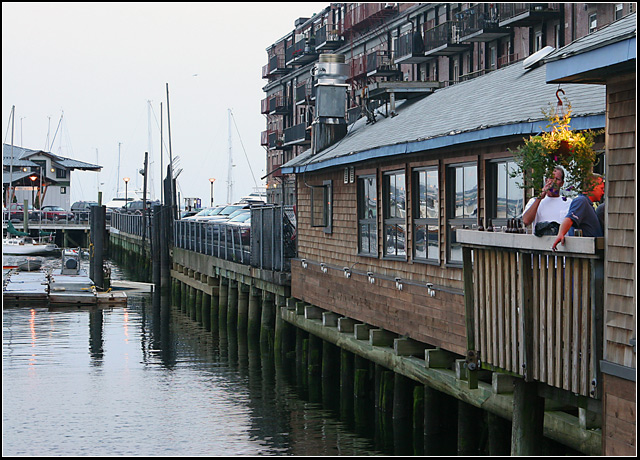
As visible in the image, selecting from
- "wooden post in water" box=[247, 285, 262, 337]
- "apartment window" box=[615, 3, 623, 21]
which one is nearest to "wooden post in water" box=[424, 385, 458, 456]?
"wooden post in water" box=[247, 285, 262, 337]

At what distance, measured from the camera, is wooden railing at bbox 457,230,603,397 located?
908 cm

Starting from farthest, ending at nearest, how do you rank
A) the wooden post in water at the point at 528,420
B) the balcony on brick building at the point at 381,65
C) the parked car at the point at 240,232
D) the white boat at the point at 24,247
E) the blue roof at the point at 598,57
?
the white boat at the point at 24,247 < the balcony on brick building at the point at 381,65 < the parked car at the point at 240,232 < the wooden post in water at the point at 528,420 < the blue roof at the point at 598,57

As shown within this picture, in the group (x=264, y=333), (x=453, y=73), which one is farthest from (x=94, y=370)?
(x=453, y=73)

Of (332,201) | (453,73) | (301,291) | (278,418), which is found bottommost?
(278,418)

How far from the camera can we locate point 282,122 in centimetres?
8862

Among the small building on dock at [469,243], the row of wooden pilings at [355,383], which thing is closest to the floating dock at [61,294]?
the row of wooden pilings at [355,383]

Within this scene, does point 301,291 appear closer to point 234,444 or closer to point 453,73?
point 234,444

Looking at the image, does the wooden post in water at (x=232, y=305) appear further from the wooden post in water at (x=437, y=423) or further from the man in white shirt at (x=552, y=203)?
the man in white shirt at (x=552, y=203)

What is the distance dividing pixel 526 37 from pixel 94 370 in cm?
2705

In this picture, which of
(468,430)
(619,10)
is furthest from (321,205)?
(619,10)

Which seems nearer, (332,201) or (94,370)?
(332,201)

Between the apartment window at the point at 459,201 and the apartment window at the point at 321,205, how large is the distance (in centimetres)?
647

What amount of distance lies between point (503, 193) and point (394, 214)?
4226 millimetres

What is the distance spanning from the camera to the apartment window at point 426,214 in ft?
52.6
